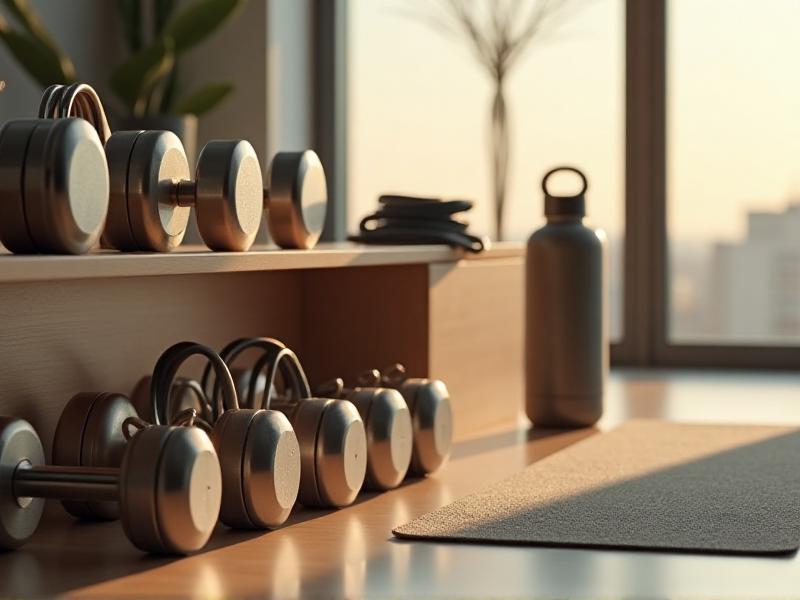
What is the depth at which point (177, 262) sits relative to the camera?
4.26 feet

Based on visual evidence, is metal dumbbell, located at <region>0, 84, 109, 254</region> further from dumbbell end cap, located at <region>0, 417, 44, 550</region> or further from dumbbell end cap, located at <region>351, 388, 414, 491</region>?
dumbbell end cap, located at <region>351, 388, 414, 491</region>

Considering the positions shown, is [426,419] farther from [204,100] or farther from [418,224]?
[204,100]

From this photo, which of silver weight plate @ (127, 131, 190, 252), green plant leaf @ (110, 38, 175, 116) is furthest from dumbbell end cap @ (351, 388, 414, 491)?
green plant leaf @ (110, 38, 175, 116)

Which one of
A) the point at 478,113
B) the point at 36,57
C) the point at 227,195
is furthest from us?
the point at 478,113

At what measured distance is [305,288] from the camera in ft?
7.14

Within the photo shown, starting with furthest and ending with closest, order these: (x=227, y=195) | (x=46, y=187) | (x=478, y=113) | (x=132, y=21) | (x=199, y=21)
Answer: (x=478, y=113) < (x=132, y=21) < (x=199, y=21) < (x=227, y=195) < (x=46, y=187)

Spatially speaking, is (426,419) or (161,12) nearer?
(426,419)

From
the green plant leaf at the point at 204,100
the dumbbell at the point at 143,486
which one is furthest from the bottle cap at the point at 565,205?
the green plant leaf at the point at 204,100

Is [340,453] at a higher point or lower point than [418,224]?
lower

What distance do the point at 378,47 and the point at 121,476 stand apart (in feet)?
10.1

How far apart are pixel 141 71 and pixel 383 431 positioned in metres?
2.10

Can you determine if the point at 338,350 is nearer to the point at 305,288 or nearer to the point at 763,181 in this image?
the point at 305,288

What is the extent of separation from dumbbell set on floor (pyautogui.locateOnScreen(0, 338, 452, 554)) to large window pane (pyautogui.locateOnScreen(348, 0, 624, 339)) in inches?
91.7

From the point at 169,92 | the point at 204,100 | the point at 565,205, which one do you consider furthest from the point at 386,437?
the point at 169,92
